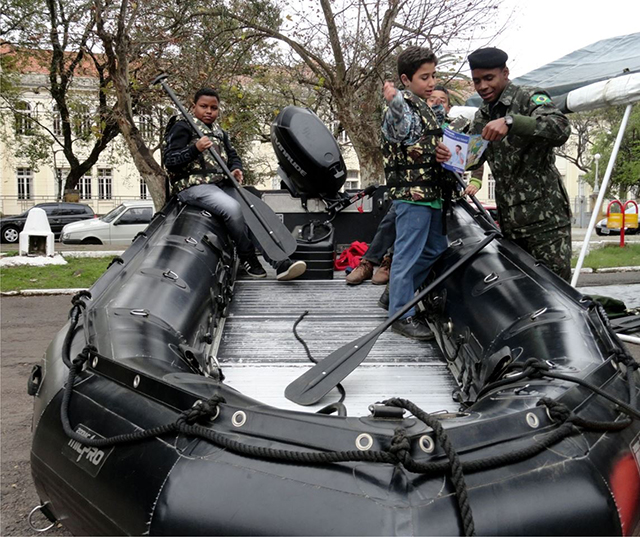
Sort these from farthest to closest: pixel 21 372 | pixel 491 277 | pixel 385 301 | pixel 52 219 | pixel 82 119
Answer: pixel 52 219 → pixel 82 119 → pixel 21 372 → pixel 385 301 → pixel 491 277

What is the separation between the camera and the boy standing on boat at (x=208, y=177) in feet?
15.6

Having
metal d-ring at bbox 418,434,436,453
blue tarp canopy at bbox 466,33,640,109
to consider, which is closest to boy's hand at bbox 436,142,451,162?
metal d-ring at bbox 418,434,436,453

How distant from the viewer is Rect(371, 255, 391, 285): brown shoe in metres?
4.89

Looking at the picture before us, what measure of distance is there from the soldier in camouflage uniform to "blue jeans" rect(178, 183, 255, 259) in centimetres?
183

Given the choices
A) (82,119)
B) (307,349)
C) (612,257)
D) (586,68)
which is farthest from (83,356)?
(82,119)

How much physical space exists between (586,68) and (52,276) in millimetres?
8090

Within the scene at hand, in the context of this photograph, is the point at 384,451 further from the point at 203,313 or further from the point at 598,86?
the point at 598,86

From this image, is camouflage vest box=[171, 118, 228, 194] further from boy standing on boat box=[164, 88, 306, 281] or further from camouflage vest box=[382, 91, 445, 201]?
camouflage vest box=[382, 91, 445, 201]

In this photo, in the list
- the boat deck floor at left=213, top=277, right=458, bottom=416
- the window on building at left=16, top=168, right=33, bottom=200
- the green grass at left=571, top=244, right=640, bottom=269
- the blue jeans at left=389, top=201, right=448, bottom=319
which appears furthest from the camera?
the window on building at left=16, top=168, right=33, bottom=200

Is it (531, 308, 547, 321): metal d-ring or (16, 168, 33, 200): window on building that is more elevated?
(531, 308, 547, 321): metal d-ring

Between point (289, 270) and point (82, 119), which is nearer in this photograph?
point (289, 270)

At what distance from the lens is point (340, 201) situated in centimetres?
584

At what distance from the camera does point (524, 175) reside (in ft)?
12.3

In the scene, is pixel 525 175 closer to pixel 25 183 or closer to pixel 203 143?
pixel 203 143
